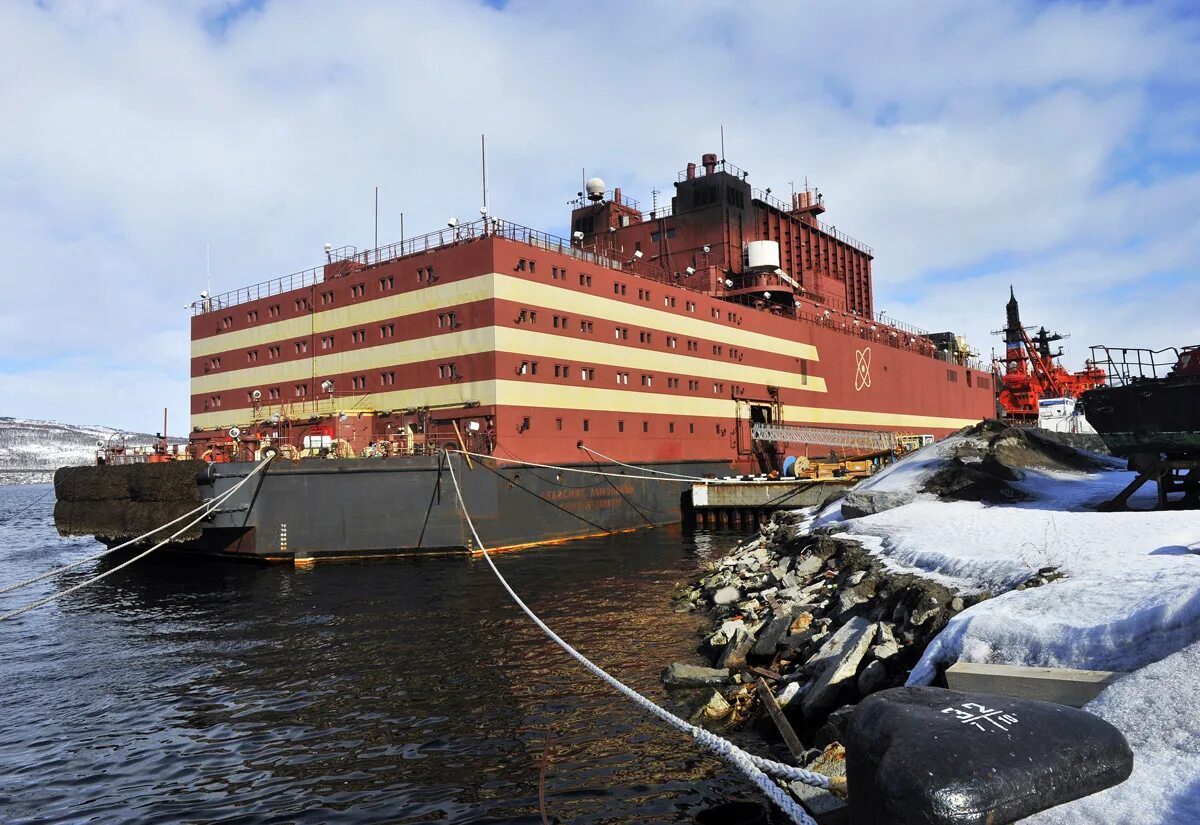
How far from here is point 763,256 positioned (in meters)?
38.2

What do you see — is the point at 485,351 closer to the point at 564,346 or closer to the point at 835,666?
the point at 564,346

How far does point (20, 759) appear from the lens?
27.8 feet

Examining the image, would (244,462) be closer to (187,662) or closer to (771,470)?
(187,662)

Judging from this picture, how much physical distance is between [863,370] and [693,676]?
124 ft

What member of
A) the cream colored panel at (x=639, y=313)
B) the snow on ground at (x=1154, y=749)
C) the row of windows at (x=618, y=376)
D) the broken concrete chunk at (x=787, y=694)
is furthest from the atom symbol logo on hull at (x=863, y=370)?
the snow on ground at (x=1154, y=749)

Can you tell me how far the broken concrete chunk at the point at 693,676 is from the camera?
9953mm

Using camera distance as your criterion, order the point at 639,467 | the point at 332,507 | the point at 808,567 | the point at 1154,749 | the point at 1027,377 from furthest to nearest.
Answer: the point at 1027,377
the point at 639,467
the point at 332,507
the point at 808,567
the point at 1154,749

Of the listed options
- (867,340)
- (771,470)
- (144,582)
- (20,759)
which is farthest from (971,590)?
(867,340)

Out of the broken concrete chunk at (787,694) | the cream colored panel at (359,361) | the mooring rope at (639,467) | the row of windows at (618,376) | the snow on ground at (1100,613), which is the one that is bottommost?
the broken concrete chunk at (787,694)

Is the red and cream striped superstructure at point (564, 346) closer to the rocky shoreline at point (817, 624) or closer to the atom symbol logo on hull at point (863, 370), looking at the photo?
the atom symbol logo on hull at point (863, 370)

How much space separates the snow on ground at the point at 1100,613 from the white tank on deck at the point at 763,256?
2555 cm

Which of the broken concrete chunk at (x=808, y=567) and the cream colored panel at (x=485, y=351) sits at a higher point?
the cream colored panel at (x=485, y=351)

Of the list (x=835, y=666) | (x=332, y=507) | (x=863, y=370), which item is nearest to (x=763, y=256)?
(x=863, y=370)

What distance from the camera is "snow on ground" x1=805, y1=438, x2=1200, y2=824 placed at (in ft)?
15.2
